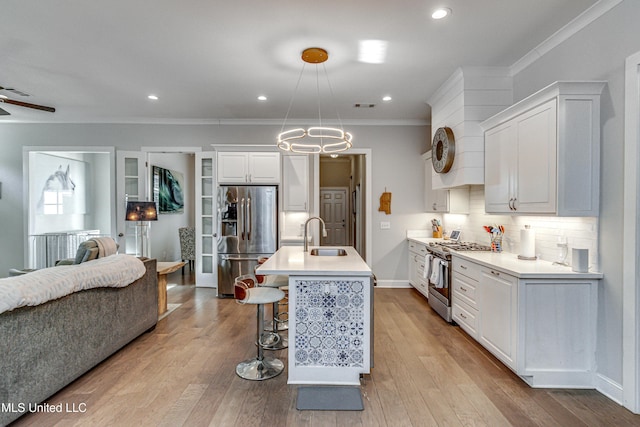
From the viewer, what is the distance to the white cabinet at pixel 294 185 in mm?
5316

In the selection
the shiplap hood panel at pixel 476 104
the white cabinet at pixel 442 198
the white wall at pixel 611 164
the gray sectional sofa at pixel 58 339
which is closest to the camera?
the gray sectional sofa at pixel 58 339

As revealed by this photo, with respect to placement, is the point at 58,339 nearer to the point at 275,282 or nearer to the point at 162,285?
the point at 275,282

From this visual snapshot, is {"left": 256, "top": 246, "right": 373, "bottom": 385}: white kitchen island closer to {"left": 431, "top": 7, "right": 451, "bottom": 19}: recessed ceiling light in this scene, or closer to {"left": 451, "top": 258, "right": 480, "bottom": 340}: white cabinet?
{"left": 451, "top": 258, "right": 480, "bottom": 340}: white cabinet

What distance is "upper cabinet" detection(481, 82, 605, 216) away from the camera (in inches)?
95.4

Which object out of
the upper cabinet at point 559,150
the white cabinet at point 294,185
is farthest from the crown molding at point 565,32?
the white cabinet at point 294,185

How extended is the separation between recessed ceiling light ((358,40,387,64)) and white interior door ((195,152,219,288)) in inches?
125

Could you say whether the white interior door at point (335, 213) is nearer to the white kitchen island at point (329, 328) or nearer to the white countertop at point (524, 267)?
the white countertop at point (524, 267)

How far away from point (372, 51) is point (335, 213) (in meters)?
6.08

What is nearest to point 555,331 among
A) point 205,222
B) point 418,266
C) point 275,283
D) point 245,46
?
point 275,283

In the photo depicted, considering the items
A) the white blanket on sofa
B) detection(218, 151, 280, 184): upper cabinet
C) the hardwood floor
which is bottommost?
the hardwood floor

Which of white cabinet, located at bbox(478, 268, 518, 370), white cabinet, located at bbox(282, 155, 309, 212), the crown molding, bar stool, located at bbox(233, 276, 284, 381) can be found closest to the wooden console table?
bar stool, located at bbox(233, 276, 284, 381)

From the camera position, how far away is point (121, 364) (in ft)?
9.22

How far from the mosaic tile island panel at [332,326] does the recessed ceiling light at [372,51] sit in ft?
7.03

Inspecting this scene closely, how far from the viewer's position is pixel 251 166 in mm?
5094
